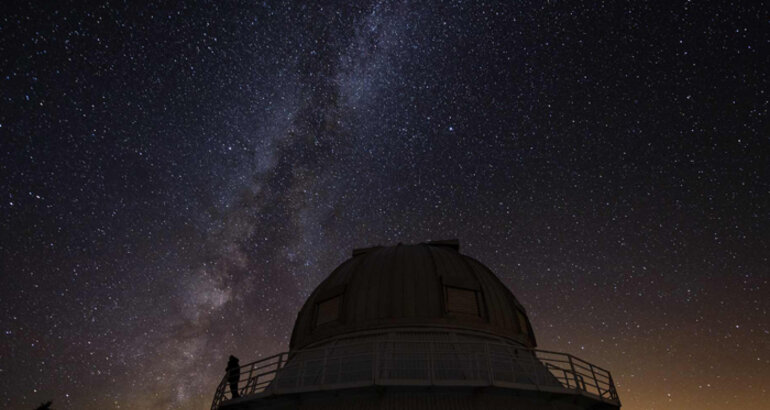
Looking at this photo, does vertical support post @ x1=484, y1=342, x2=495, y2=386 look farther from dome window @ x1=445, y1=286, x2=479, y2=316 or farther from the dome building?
dome window @ x1=445, y1=286, x2=479, y2=316

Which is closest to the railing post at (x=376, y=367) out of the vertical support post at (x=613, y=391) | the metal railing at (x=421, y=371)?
the metal railing at (x=421, y=371)

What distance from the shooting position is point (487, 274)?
19562 mm

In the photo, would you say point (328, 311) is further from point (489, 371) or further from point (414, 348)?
point (489, 371)

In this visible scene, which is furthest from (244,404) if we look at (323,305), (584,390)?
(584,390)

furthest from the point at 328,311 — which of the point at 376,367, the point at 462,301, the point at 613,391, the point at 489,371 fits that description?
the point at 613,391

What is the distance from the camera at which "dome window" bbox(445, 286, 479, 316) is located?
54.5 feet

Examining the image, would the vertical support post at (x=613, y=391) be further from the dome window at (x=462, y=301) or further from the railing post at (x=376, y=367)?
the railing post at (x=376, y=367)

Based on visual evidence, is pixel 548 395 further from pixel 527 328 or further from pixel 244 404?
pixel 244 404

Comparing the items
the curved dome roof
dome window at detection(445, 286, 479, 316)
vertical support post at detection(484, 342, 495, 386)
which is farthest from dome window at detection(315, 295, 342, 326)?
vertical support post at detection(484, 342, 495, 386)

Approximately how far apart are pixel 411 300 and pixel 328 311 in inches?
126

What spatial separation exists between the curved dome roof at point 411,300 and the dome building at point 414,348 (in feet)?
0.13

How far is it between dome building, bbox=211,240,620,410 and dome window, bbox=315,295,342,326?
0.15ft

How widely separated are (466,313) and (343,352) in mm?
4550

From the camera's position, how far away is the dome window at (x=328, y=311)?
17.3 metres
